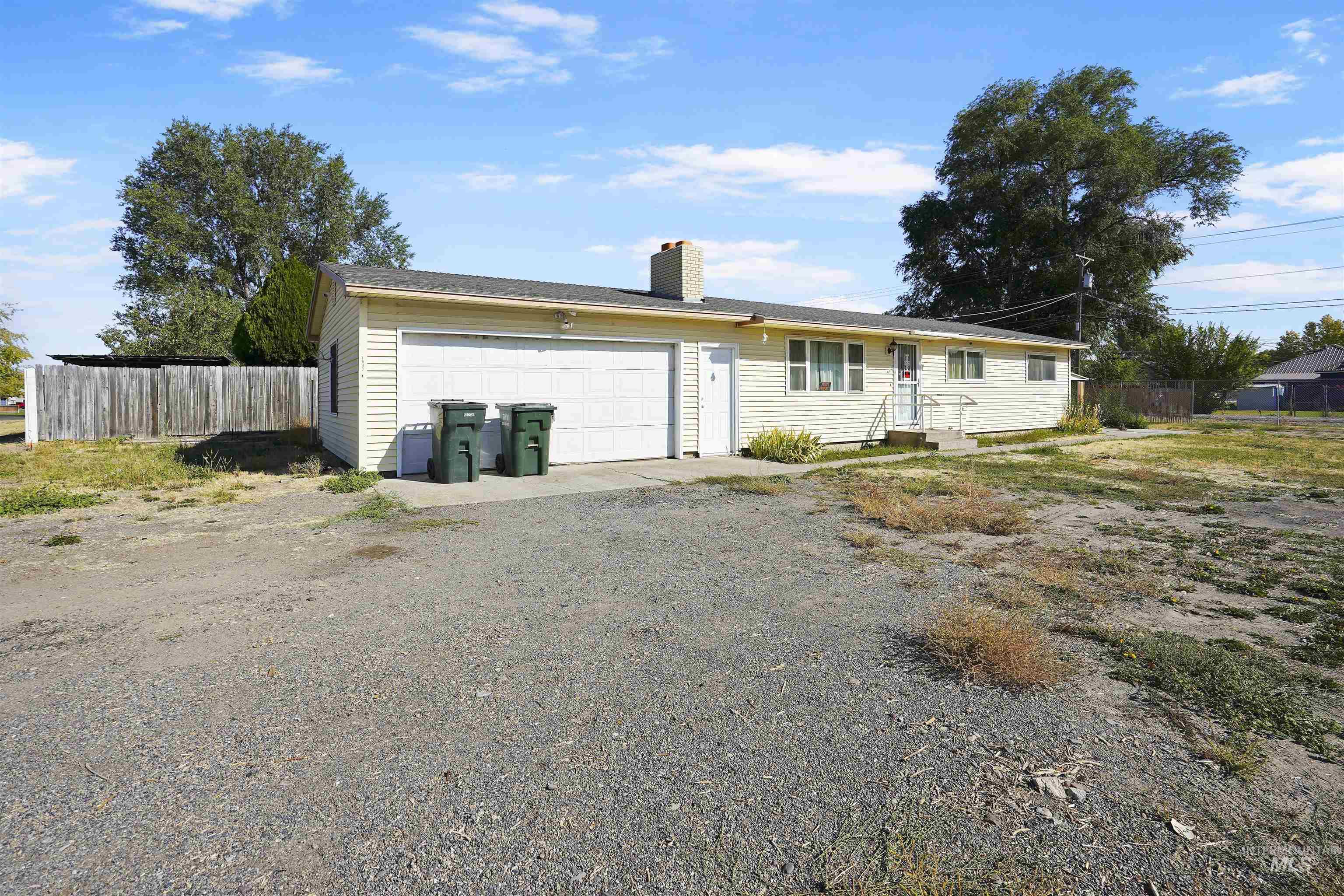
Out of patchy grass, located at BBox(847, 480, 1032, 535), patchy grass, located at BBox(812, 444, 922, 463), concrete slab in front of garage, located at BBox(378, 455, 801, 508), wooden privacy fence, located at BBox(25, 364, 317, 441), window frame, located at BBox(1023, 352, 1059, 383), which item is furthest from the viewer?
window frame, located at BBox(1023, 352, 1059, 383)

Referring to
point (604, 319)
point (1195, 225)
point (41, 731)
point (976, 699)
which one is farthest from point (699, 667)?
point (1195, 225)

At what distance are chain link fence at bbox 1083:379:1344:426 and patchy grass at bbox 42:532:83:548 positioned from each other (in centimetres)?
2574

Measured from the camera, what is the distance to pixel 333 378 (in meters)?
13.3

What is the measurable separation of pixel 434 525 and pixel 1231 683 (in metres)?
6.25

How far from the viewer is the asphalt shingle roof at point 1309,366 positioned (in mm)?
47469

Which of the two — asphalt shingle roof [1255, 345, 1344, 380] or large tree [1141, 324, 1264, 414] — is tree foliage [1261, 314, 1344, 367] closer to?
asphalt shingle roof [1255, 345, 1344, 380]

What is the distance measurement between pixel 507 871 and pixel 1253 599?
193 inches

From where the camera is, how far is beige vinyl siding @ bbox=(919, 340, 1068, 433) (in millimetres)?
17328

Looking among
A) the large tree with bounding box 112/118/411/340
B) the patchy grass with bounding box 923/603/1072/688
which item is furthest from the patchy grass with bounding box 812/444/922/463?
the large tree with bounding box 112/118/411/340

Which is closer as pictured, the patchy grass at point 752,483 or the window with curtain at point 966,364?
the patchy grass at point 752,483

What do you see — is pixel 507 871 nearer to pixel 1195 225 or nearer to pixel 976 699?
pixel 976 699

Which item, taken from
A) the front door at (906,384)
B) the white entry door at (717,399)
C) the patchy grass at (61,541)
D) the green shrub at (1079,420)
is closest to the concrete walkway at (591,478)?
the white entry door at (717,399)

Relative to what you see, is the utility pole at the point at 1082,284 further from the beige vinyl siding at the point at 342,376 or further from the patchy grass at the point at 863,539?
the beige vinyl siding at the point at 342,376

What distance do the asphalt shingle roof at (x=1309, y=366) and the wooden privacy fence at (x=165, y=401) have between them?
56980 mm
